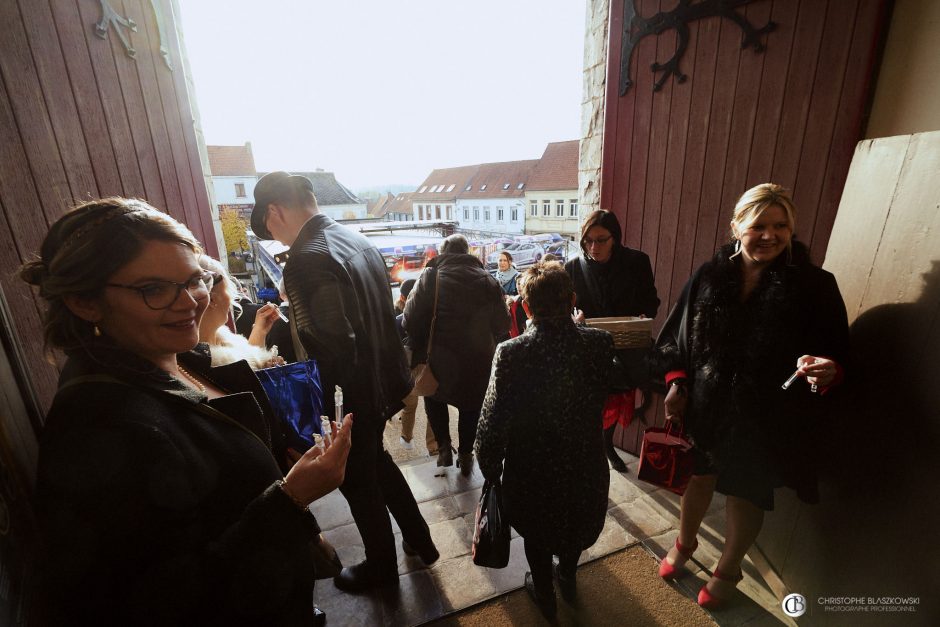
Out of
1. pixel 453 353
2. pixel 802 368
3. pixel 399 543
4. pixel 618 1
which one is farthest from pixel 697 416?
pixel 618 1

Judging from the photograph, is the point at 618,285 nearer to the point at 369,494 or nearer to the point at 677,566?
the point at 677,566

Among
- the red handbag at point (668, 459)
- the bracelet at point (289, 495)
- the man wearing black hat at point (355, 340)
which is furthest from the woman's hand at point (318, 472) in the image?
the red handbag at point (668, 459)

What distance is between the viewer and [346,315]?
1.82 meters

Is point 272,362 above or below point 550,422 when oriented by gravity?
above

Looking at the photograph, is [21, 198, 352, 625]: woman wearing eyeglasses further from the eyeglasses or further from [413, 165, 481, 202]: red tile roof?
[413, 165, 481, 202]: red tile roof

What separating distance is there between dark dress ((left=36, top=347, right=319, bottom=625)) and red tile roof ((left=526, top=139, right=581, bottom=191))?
1174 inches

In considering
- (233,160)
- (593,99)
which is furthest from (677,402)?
(233,160)

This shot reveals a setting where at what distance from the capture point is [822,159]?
7.01 ft

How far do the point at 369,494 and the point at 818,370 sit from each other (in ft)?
6.66

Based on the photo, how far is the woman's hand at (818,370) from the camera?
1563mm

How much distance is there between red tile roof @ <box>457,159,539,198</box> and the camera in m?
33.8

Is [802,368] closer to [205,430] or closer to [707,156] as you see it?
[707,156]

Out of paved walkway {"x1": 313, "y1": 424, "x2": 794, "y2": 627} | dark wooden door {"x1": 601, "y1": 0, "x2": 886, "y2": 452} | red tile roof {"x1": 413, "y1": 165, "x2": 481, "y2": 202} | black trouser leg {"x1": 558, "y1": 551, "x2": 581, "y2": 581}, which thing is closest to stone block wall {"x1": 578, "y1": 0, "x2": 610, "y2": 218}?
dark wooden door {"x1": 601, "y1": 0, "x2": 886, "y2": 452}

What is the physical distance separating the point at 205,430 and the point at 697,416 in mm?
1985
